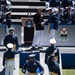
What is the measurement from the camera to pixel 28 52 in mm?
18125

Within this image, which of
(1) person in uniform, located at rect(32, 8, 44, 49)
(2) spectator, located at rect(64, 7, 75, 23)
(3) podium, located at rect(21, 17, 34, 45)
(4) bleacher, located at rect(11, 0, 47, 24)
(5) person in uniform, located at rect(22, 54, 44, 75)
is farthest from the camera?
(4) bleacher, located at rect(11, 0, 47, 24)

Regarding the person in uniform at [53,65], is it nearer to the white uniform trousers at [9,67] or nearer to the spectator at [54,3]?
the white uniform trousers at [9,67]

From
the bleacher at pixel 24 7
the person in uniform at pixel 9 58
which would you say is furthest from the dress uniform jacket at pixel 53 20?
the bleacher at pixel 24 7

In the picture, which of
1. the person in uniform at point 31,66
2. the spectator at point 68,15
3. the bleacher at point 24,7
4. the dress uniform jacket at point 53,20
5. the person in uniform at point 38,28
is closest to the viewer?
the person in uniform at point 31,66

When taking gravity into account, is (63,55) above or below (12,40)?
below

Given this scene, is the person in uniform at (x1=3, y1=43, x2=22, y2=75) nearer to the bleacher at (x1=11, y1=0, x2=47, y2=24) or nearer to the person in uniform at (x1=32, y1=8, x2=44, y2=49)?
the person in uniform at (x1=32, y1=8, x2=44, y2=49)

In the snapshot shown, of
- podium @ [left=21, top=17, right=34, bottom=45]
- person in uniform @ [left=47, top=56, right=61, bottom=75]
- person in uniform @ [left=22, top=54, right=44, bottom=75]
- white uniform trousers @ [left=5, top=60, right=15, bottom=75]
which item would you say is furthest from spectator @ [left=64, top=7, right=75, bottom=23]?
person in uniform @ [left=22, top=54, right=44, bottom=75]

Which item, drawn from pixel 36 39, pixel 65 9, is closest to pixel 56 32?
pixel 36 39

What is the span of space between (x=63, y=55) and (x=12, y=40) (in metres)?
2.78

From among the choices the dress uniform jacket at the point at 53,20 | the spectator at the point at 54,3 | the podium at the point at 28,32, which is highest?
the dress uniform jacket at the point at 53,20

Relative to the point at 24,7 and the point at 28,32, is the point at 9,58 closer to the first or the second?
the point at 28,32

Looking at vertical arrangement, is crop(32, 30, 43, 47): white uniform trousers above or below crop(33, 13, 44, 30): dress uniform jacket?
below

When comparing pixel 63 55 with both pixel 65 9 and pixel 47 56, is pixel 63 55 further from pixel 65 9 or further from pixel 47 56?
pixel 65 9

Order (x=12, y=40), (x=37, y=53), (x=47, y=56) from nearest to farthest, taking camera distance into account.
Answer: (x=47, y=56), (x=12, y=40), (x=37, y=53)
